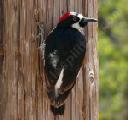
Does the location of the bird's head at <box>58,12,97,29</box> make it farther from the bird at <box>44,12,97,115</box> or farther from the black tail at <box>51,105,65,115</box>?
the black tail at <box>51,105,65,115</box>

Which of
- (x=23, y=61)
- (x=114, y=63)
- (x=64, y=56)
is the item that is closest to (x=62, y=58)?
(x=64, y=56)

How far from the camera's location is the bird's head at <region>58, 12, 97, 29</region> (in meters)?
4.32

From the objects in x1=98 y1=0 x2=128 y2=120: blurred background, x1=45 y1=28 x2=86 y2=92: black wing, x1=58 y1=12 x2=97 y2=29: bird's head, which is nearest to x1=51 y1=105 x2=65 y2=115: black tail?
x1=45 y1=28 x2=86 y2=92: black wing

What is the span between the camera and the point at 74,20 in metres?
4.33

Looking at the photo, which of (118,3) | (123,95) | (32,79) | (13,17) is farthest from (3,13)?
(123,95)

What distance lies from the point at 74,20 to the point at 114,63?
8114 mm

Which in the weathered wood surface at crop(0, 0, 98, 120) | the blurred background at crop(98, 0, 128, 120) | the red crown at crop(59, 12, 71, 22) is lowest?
the blurred background at crop(98, 0, 128, 120)

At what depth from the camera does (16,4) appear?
435cm

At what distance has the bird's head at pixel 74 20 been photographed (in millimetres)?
4316

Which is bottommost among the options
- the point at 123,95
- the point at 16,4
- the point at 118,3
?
the point at 123,95

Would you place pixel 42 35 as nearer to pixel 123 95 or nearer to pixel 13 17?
pixel 13 17

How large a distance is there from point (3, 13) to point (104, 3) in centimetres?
683

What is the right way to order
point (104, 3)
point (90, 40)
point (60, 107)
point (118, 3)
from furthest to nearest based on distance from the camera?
point (118, 3)
point (104, 3)
point (90, 40)
point (60, 107)

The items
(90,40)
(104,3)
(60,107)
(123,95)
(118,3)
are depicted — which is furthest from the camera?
(123,95)
